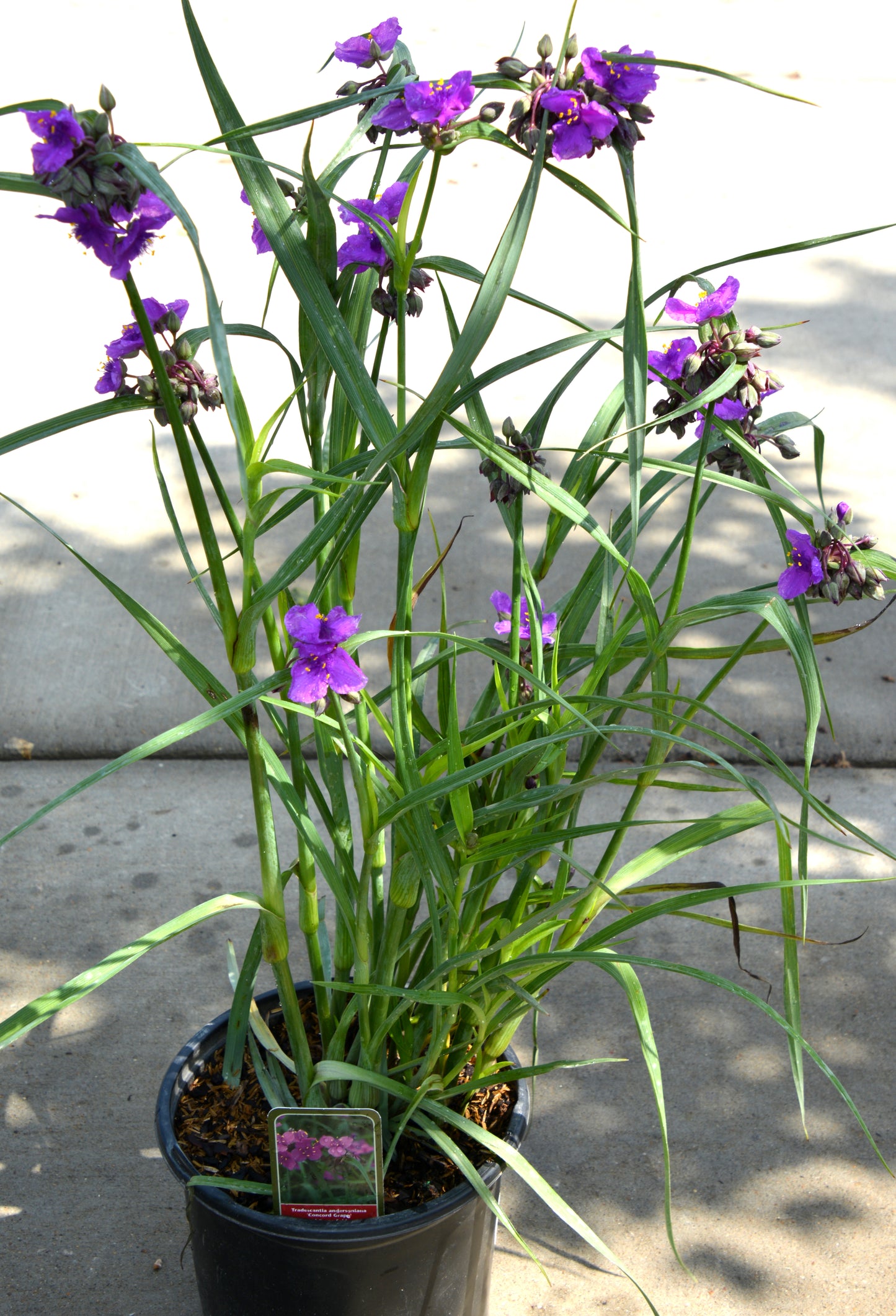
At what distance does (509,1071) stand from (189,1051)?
1.05 ft

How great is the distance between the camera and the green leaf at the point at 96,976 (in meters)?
0.82

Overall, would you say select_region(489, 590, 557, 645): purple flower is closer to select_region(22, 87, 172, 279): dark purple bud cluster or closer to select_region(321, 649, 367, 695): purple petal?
select_region(321, 649, 367, 695): purple petal

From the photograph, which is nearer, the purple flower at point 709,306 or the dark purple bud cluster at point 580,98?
the dark purple bud cluster at point 580,98

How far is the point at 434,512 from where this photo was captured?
2430mm

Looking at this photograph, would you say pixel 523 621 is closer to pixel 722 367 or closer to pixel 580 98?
pixel 722 367

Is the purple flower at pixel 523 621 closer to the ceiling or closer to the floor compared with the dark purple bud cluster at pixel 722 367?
closer to the floor

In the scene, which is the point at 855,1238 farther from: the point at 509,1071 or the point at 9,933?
the point at 9,933

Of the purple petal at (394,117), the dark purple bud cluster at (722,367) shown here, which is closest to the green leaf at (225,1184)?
the dark purple bud cluster at (722,367)

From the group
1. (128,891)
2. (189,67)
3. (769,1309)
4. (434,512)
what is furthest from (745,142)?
(769,1309)

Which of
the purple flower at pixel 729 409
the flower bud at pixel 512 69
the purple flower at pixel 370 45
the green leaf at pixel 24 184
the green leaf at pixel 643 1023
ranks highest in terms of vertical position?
the purple flower at pixel 370 45

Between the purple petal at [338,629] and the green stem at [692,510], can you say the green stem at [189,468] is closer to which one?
the purple petal at [338,629]

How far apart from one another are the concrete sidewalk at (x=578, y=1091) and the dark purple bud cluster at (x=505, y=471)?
24.9 inches

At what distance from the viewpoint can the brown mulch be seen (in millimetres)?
1064

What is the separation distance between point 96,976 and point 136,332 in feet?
1.44
